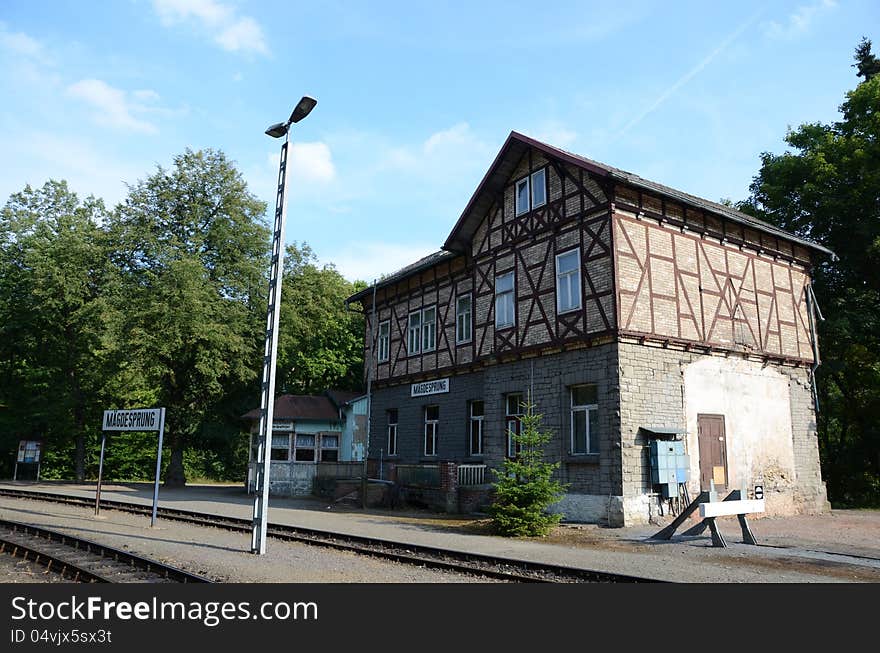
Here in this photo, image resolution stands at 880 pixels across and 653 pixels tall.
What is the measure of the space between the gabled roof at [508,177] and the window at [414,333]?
4.03 meters

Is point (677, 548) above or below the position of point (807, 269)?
below

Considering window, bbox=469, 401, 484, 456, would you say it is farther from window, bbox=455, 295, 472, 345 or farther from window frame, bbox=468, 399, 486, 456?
window, bbox=455, 295, 472, 345

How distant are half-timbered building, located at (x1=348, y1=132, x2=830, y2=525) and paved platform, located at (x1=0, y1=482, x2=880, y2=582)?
→ 1891 mm

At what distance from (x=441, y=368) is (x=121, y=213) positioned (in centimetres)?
1812

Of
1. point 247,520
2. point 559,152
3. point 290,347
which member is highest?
point 559,152

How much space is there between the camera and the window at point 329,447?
27375 mm

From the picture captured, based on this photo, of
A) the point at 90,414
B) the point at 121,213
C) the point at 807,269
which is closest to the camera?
the point at 807,269

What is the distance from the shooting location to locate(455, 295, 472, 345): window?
22172mm

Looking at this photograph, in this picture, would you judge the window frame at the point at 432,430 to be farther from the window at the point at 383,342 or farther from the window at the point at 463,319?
the window at the point at 383,342
